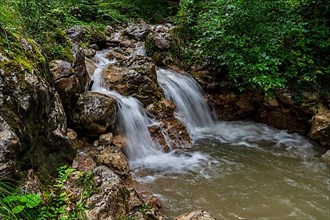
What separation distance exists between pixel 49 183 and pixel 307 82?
5265 mm

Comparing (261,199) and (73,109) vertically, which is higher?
(73,109)

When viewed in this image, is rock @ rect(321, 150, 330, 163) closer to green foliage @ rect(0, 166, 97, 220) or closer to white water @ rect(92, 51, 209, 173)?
white water @ rect(92, 51, 209, 173)

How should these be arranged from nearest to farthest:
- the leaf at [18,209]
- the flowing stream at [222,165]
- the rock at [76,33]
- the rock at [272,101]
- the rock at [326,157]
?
the leaf at [18,209], the flowing stream at [222,165], the rock at [326,157], the rock at [272,101], the rock at [76,33]

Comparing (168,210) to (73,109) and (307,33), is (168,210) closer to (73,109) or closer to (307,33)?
(73,109)

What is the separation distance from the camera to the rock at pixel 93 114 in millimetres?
4555

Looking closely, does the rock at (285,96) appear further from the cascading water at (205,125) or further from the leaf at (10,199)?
the leaf at (10,199)

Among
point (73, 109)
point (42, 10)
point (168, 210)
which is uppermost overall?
point (42, 10)

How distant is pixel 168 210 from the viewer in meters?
3.71

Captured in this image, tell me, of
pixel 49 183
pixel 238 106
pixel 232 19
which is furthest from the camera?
pixel 238 106

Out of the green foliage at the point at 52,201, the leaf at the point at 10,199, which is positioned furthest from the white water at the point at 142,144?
the leaf at the point at 10,199

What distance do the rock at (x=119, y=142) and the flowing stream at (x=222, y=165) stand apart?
Result: 0.13 metres

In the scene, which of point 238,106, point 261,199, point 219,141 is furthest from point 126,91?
point 261,199

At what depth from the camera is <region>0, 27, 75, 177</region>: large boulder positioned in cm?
243

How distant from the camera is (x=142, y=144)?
524 centimetres
